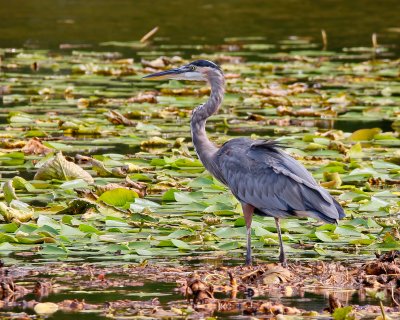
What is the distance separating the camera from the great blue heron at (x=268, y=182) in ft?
A: 27.8

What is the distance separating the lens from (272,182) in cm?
877

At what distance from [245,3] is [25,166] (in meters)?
16.8

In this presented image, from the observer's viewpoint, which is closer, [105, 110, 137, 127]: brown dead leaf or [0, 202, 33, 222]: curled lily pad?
[0, 202, 33, 222]: curled lily pad

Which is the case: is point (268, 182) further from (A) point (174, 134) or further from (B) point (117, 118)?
(B) point (117, 118)

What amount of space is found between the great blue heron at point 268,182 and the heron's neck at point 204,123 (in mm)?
12

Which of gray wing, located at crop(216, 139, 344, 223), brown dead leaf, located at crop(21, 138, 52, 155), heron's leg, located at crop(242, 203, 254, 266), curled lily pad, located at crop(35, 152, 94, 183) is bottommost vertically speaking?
heron's leg, located at crop(242, 203, 254, 266)

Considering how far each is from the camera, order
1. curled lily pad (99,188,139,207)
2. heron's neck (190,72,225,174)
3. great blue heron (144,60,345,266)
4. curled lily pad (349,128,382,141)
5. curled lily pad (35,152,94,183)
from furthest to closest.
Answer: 1. curled lily pad (349,128,382,141)
2. curled lily pad (35,152,94,183)
3. curled lily pad (99,188,139,207)
4. heron's neck (190,72,225,174)
5. great blue heron (144,60,345,266)

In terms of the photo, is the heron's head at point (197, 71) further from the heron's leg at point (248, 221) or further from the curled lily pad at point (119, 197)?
the heron's leg at point (248, 221)

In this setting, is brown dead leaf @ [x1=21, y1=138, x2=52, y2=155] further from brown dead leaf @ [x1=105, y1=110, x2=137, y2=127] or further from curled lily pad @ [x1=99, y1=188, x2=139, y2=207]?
curled lily pad @ [x1=99, y1=188, x2=139, y2=207]

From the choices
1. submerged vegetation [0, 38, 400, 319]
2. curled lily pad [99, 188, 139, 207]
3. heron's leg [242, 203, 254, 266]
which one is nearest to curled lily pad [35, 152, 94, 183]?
submerged vegetation [0, 38, 400, 319]

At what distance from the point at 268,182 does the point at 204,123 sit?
1169mm

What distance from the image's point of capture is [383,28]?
24.5 m

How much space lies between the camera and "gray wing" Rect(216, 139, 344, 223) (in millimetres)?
8484

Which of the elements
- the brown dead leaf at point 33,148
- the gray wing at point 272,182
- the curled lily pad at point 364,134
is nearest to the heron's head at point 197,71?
the gray wing at point 272,182
